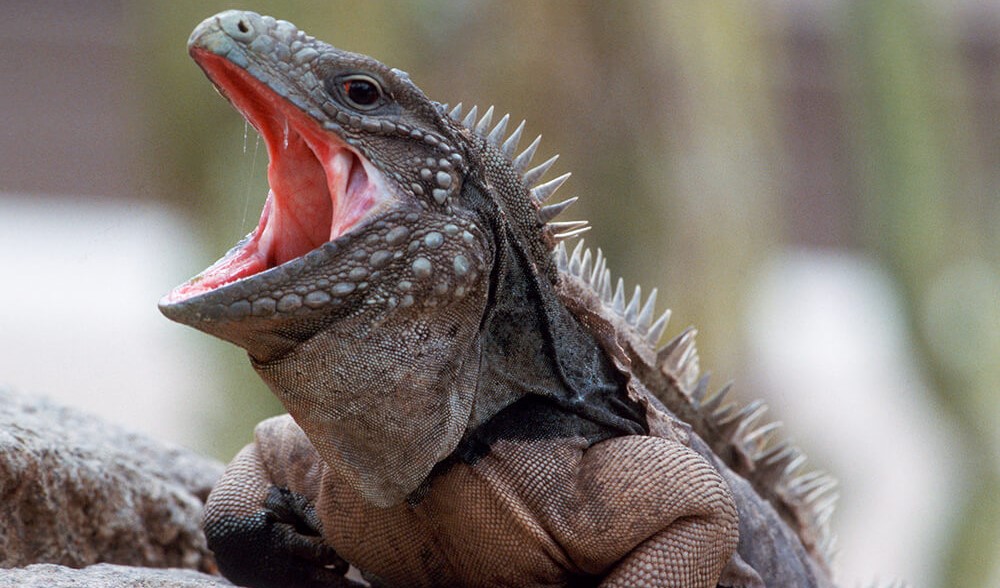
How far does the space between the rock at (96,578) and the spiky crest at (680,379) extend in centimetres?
162

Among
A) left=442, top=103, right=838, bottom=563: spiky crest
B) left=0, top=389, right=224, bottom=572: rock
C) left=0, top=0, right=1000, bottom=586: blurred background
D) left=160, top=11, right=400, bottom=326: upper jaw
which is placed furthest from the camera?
left=0, top=0, right=1000, bottom=586: blurred background

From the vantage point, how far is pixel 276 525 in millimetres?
4266

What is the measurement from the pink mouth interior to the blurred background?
174 inches

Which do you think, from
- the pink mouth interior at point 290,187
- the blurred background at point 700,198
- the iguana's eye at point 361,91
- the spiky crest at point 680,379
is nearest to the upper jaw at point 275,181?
the pink mouth interior at point 290,187

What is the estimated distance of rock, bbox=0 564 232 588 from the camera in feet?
11.4

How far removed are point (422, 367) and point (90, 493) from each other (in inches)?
67.8

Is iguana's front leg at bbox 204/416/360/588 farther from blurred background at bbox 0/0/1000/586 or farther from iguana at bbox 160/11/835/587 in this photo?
blurred background at bbox 0/0/1000/586

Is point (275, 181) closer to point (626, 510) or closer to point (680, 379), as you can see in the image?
point (626, 510)

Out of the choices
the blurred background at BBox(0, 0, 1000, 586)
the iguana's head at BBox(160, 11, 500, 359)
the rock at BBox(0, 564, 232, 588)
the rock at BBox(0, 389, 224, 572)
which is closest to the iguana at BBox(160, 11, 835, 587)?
the iguana's head at BBox(160, 11, 500, 359)

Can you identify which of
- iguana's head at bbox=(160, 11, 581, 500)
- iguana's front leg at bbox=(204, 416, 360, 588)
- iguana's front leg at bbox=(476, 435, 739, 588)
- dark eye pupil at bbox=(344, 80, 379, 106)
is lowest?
iguana's front leg at bbox=(204, 416, 360, 588)

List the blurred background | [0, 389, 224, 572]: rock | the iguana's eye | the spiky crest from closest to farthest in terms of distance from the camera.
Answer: the iguana's eye < the spiky crest < [0, 389, 224, 572]: rock < the blurred background

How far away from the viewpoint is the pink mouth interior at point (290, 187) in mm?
3484

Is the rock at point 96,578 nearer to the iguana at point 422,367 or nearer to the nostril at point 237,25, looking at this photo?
the iguana at point 422,367

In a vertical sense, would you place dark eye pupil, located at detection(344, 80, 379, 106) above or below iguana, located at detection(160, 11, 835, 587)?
above
